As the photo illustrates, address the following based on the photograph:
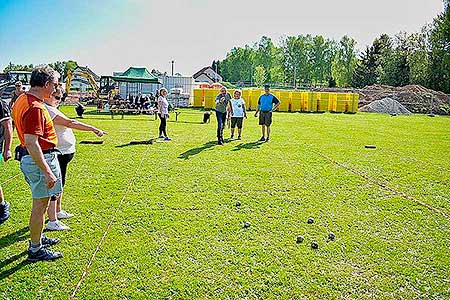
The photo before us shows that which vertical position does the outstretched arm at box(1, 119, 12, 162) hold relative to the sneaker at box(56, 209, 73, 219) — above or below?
above

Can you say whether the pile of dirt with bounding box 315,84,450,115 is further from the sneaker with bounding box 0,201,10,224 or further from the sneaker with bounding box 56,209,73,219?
the sneaker with bounding box 0,201,10,224

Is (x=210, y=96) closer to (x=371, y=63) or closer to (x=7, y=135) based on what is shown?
(x=7, y=135)

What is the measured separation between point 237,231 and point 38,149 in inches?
105

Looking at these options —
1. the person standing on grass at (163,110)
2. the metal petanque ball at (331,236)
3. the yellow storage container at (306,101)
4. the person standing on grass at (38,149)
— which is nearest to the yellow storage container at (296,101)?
the yellow storage container at (306,101)

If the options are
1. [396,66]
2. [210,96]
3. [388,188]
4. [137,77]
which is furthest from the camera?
[396,66]

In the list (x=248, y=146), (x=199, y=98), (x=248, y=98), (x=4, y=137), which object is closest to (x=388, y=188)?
(x=248, y=146)

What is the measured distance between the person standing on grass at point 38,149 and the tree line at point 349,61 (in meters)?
56.0

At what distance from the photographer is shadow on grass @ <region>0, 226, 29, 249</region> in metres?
4.65

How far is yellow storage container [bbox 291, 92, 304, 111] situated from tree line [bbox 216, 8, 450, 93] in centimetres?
2605

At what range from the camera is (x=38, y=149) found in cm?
382

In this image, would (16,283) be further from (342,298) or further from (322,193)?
(322,193)

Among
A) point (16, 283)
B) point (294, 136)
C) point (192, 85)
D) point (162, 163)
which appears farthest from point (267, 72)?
point (16, 283)

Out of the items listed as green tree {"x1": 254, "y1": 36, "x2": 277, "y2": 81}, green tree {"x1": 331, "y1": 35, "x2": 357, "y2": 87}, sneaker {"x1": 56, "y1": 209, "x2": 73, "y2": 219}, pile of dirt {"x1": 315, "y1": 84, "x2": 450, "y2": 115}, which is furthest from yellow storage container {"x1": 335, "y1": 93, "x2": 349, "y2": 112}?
green tree {"x1": 254, "y1": 36, "x2": 277, "y2": 81}

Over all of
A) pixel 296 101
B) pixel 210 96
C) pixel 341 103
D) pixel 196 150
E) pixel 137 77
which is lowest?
pixel 196 150
